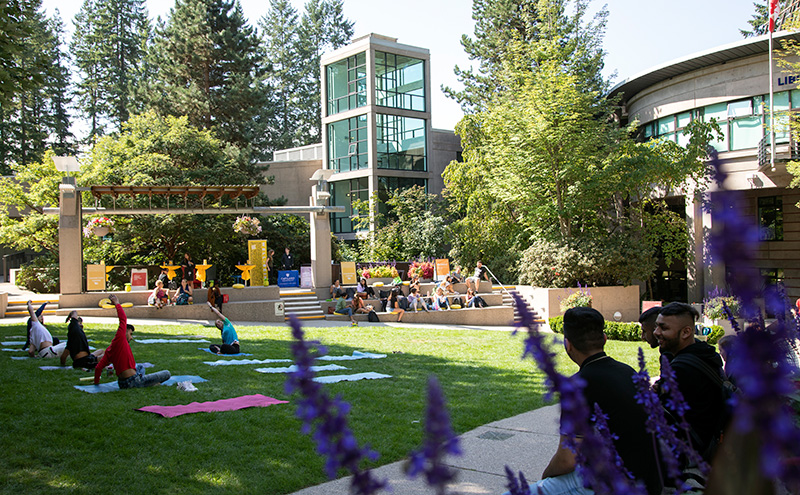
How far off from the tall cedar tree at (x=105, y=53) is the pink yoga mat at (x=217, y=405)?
50.5 metres

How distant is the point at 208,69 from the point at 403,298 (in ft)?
78.0

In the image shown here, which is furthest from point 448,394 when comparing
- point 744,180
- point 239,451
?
point 744,180

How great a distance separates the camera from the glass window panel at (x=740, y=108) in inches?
978

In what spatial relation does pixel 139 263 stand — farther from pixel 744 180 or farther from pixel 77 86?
pixel 77 86

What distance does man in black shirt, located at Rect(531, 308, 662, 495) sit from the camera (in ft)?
10.7

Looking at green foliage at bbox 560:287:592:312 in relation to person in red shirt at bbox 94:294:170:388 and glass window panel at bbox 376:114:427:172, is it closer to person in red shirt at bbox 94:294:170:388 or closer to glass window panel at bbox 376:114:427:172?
person in red shirt at bbox 94:294:170:388

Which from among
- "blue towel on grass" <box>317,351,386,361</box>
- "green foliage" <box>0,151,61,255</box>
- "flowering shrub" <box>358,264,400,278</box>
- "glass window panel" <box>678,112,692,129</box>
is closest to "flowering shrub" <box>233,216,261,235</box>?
"flowering shrub" <box>358,264,400,278</box>

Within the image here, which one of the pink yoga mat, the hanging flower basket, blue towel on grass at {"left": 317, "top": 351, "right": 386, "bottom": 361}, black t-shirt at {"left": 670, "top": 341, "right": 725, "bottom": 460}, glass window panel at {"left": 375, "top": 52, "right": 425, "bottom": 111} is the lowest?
blue towel on grass at {"left": 317, "top": 351, "right": 386, "bottom": 361}

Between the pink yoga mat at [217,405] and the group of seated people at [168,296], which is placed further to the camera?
the group of seated people at [168,296]

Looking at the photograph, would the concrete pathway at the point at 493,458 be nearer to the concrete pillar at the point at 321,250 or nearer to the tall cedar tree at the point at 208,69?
the concrete pillar at the point at 321,250

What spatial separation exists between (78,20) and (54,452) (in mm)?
60233

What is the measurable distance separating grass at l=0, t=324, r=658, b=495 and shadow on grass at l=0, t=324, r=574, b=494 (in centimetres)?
2

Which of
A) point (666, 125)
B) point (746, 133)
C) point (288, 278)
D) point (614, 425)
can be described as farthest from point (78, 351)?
point (666, 125)

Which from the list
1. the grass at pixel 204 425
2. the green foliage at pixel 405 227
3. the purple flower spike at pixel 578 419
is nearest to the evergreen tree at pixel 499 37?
the green foliage at pixel 405 227
